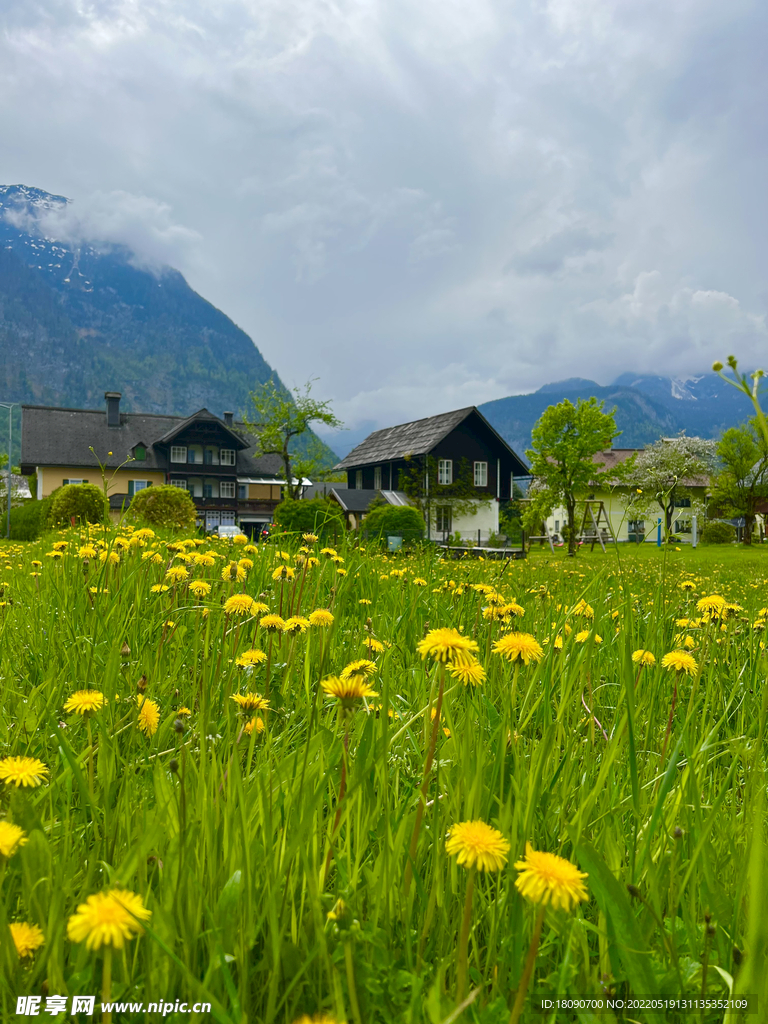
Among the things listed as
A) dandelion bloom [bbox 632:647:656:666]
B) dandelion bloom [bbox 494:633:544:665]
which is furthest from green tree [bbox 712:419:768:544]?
dandelion bloom [bbox 494:633:544:665]

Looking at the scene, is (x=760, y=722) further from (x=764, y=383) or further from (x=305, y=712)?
(x=305, y=712)

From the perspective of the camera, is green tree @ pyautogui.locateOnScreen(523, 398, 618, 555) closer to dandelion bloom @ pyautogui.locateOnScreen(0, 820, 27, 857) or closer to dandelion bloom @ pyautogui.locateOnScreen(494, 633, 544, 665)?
dandelion bloom @ pyautogui.locateOnScreen(494, 633, 544, 665)

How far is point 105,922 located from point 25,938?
1.09 feet

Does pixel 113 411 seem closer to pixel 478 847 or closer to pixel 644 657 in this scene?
pixel 644 657

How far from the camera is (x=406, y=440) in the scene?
42.5m

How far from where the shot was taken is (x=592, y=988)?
0.94 m

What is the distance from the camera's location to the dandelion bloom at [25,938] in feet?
2.72

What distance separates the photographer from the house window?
37.8m

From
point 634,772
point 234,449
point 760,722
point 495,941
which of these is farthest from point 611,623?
point 234,449

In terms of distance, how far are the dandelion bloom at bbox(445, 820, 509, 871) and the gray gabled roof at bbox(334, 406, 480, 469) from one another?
122 ft

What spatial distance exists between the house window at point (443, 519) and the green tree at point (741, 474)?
25226 millimetres

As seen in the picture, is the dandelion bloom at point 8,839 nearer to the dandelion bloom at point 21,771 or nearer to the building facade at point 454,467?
the dandelion bloom at point 21,771

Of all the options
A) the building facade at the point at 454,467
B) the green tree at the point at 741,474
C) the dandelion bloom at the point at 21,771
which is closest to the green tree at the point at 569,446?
the building facade at the point at 454,467

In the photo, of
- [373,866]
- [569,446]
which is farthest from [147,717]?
[569,446]
